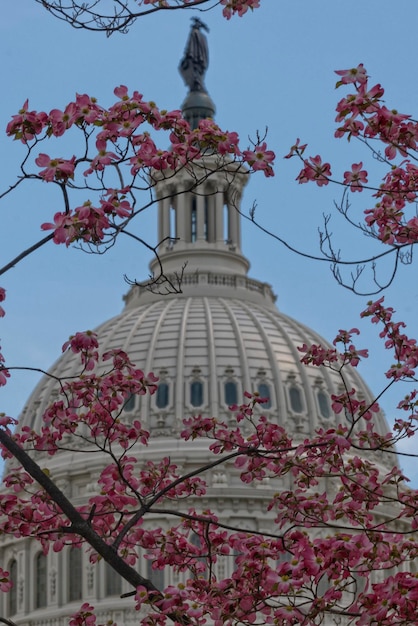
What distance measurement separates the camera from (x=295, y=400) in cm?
10094

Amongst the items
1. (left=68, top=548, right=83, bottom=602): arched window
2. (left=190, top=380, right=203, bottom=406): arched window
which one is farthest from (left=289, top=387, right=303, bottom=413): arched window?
(left=68, top=548, right=83, bottom=602): arched window

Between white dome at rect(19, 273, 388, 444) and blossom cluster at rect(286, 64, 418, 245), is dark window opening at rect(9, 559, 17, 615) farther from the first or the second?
blossom cluster at rect(286, 64, 418, 245)

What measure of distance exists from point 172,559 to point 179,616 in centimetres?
408

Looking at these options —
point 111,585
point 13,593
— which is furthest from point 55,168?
point 13,593

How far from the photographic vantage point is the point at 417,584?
17.4 m

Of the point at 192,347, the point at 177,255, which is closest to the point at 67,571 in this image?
the point at 192,347

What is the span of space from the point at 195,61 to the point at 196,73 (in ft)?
4.61

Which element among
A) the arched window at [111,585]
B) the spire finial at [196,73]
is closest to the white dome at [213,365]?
the arched window at [111,585]

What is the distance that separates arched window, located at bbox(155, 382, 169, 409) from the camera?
9966 centimetres

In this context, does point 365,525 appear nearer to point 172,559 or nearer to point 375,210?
point 172,559

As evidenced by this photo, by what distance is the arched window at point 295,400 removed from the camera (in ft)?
329

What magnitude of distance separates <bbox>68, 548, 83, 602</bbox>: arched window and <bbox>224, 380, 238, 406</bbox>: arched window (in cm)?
1346

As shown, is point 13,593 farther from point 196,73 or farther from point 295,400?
point 196,73

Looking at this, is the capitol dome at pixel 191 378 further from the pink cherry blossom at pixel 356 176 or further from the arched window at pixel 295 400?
the pink cherry blossom at pixel 356 176
